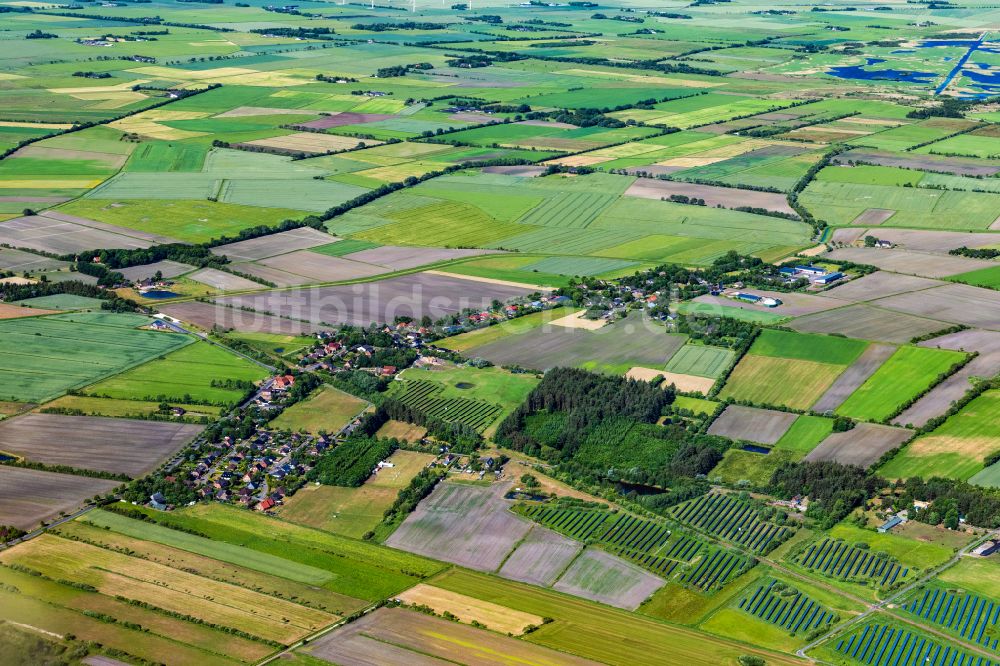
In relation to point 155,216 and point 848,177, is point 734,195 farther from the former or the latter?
point 155,216

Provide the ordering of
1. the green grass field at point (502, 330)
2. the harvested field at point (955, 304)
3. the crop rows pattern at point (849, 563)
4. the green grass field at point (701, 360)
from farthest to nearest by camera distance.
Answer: the harvested field at point (955, 304)
the green grass field at point (502, 330)
the green grass field at point (701, 360)
the crop rows pattern at point (849, 563)

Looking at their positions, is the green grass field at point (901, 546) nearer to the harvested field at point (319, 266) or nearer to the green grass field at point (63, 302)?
the harvested field at point (319, 266)

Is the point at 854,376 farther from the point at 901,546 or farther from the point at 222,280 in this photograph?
the point at 222,280

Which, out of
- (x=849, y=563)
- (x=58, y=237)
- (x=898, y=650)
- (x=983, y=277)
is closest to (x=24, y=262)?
(x=58, y=237)

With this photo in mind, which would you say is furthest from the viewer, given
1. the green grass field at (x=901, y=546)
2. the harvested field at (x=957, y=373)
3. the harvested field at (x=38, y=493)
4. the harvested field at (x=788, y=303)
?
the harvested field at (x=788, y=303)

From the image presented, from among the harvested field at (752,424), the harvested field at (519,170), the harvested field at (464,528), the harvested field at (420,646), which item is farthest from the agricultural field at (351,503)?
the harvested field at (519,170)
